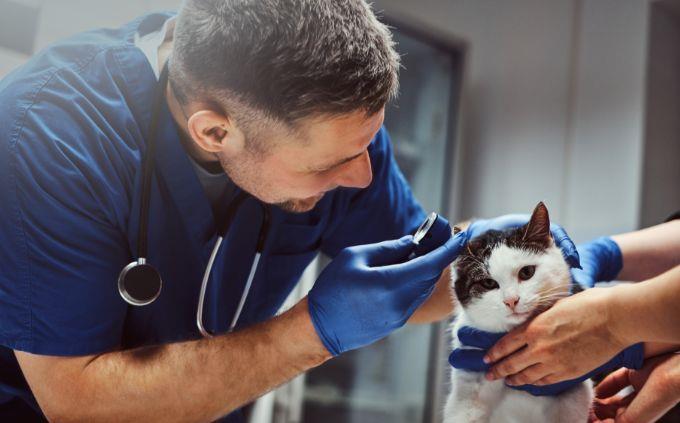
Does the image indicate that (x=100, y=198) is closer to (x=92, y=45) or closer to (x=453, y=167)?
(x=92, y=45)

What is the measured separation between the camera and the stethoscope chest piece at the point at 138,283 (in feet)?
2.55

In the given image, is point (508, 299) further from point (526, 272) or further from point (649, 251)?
point (649, 251)

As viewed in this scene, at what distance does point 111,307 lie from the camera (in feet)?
2.65

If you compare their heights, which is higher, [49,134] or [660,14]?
[660,14]

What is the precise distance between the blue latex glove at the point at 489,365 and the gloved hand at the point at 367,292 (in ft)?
0.29

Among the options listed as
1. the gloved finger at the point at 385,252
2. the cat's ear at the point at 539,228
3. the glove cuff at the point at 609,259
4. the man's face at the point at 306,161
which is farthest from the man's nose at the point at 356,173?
the glove cuff at the point at 609,259

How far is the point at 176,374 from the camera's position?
81cm

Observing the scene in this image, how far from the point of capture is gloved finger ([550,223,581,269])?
84 centimetres

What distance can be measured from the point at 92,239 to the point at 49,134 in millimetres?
144

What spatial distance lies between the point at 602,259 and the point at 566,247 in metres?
0.09

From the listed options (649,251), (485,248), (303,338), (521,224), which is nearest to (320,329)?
(303,338)

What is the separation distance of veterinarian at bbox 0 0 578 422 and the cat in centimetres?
5

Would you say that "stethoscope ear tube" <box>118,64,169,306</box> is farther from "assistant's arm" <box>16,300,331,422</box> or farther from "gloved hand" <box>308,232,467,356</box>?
"gloved hand" <box>308,232,467,356</box>

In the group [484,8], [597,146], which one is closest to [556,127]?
[597,146]
